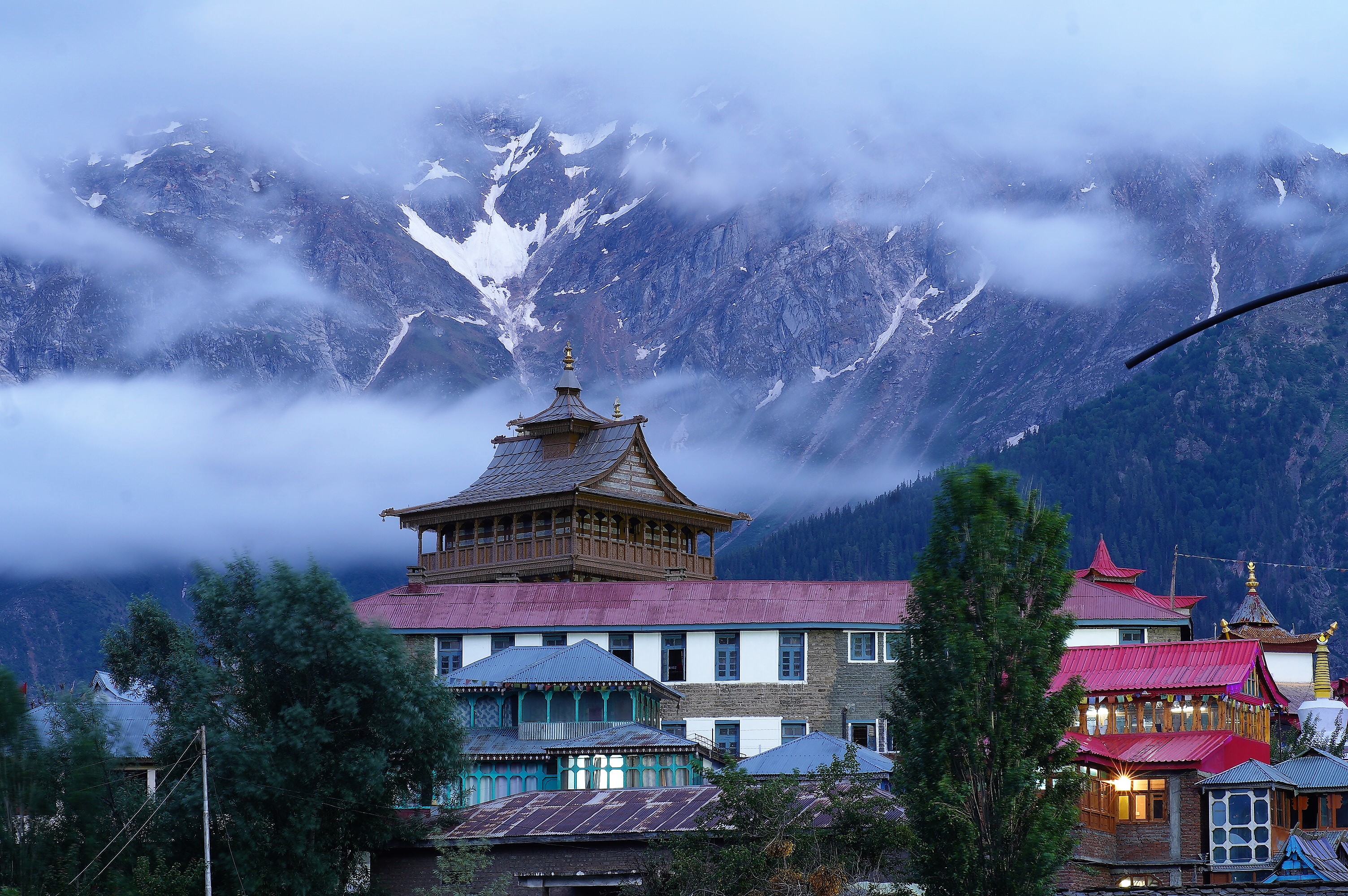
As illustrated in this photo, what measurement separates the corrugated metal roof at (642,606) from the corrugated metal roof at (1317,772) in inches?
578

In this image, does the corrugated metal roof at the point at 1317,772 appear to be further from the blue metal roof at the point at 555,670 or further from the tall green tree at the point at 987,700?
the tall green tree at the point at 987,700

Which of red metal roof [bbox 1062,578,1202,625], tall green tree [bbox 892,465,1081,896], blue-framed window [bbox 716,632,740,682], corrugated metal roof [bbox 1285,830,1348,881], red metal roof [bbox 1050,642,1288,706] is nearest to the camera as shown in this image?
tall green tree [bbox 892,465,1081,896]

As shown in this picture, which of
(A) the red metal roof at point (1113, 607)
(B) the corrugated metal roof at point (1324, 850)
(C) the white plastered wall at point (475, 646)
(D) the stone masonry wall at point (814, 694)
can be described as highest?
(A) the red metal roof at point (1113, 607)

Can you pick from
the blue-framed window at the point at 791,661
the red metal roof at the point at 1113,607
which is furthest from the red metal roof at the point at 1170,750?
the blue-framed window at the point at 791,661

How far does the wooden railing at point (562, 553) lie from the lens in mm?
82625

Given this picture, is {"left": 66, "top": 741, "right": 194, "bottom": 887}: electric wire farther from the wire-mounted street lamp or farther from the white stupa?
the white stupa

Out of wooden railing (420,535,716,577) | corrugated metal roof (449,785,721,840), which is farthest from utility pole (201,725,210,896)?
wooden railing (420,535,716,577)

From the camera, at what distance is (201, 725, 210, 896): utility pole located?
46281mm

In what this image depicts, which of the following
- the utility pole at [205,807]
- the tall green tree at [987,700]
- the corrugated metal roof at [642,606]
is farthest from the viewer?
the corrugated metal roof at [642,606]

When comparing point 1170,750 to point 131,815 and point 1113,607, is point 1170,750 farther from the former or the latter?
point 131,815

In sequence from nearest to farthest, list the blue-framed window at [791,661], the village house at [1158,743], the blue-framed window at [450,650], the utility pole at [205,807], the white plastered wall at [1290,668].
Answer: the utility pole at [205,807] < the village house at [1158,743] < the blue-framed window at [791,661] < the blue-framed window at [450,650] < the white plastered wall at [1290,668]

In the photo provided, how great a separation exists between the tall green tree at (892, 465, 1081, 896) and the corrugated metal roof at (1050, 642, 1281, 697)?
20.2 m

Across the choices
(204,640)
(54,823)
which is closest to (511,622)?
(204,640)

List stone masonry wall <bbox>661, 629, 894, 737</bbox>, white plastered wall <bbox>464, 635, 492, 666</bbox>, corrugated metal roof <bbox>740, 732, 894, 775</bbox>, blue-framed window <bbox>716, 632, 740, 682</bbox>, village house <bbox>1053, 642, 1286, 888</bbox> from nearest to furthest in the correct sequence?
1. corrugated metal roof <bbox>740, 732, 894, 775</bbox>
2. village house <bbox>1053, 642, 1286, 888</bbox>
3. stone masonry wall <bbox>661, 629, 894, 737</bbox>
4. blue-framed window <bbox>716, 632, 740, 682</bbox>
5. white plastered wall <bbox>464, 635, 492, 666</bbox>
